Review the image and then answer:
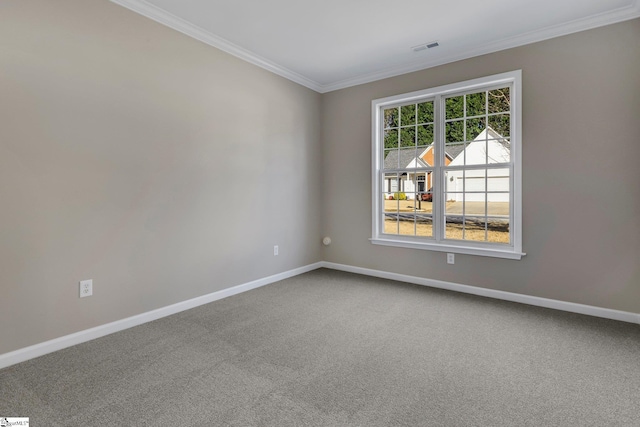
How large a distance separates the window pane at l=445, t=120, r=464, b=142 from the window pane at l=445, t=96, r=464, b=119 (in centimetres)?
8

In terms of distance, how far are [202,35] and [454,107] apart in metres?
2.81

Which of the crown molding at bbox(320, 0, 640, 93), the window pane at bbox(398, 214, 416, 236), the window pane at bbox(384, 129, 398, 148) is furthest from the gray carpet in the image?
the crown molding at bbox(320, 0, 640, 93)

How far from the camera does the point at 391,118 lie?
13.9 ft

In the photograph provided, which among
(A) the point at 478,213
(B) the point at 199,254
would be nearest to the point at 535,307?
(A) the point at 478,213

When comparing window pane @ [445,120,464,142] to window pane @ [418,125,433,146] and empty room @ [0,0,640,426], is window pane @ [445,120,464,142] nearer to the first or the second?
empty room @ [0,0,640,426]

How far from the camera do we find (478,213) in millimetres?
3609

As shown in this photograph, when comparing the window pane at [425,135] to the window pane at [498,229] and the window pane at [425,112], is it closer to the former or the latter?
the window pane at [425,112]

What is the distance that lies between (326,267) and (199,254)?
2.10 m

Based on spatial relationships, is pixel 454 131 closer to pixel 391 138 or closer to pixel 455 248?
pixel 391 138

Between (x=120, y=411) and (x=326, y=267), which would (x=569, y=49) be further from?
(x=120, y=411)

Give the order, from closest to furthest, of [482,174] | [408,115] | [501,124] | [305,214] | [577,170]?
[577,170], [501,124], [482,174], [408,115], [305,214]

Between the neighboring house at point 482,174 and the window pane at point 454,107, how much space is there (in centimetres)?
36

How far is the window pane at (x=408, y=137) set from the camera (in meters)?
4.05

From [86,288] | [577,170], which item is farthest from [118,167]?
[577,170]
